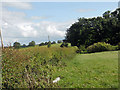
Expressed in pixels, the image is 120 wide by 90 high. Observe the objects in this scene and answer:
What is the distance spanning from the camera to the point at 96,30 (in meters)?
39.4

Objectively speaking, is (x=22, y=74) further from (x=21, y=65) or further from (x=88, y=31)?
(x=88, y=31)

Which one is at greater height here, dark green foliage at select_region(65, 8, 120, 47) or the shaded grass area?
dark green foliage at select_region(65, 8, 120, 47)

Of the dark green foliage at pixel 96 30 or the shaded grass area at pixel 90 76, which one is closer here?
the shaded grass area at pixel 90 76

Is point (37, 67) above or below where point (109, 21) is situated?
below

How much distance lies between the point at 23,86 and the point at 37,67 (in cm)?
176

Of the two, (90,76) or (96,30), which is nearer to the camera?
(90,76)

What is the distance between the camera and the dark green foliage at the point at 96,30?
119ft

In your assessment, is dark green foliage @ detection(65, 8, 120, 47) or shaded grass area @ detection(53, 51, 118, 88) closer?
shaded grass area @ detection(53, 51, 118, 88)

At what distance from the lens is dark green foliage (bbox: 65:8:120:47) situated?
119 feet

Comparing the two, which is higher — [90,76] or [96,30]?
[96,30]

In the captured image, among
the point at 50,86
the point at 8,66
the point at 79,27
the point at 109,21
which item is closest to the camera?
the point at 8,66

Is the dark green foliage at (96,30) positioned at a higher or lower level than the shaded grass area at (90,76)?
higher

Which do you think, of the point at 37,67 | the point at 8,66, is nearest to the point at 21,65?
the point at 8,66

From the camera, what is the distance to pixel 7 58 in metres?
4.57
